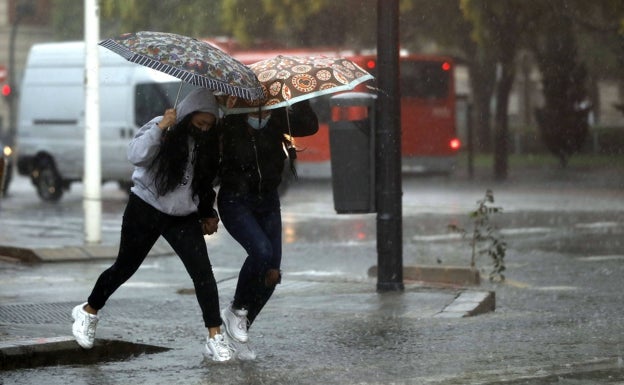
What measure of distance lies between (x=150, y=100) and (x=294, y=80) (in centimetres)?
1871

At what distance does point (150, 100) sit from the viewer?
26.8 meters

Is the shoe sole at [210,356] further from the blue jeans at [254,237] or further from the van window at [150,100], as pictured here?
the van window at [150,100]

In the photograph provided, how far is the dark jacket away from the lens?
8172 millimetres

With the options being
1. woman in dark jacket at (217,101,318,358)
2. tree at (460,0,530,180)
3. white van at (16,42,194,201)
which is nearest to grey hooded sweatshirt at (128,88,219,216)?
woman in dark jacket at (217,101,318,358)

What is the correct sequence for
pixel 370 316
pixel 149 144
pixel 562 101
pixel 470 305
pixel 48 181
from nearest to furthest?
pixel 149 144, pixel 370 316, pixel 470 305, pixel 48 181, pixel 562 101

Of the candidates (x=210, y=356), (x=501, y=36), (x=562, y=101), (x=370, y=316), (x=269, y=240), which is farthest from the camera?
(x=562, y=101)

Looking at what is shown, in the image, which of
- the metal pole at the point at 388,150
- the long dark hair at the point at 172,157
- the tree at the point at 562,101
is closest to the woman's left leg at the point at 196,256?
the long dark hair at the point at 172,157

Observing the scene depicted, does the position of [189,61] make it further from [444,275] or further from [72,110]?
[72,110]

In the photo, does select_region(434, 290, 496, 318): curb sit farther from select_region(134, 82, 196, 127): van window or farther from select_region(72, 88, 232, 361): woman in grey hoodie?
select_region(134, 82, 196, 127): van window

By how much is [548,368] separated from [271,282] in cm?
160

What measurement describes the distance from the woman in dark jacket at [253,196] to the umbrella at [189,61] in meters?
0.31

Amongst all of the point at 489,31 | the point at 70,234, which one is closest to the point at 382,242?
the point at 70,234

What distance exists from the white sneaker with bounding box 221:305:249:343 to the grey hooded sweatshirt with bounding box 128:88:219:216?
707 millimetres

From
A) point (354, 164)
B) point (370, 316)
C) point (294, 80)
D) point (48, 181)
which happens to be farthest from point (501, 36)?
point (294, 80)
